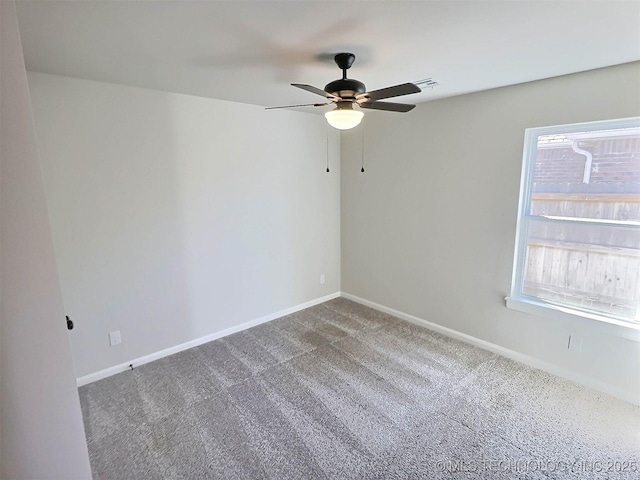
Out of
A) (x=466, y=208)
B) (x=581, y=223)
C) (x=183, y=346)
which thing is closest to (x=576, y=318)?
(x=581, y=223)

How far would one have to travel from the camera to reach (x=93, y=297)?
2752 mm

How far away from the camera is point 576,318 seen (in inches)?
105

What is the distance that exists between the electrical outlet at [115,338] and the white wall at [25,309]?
6.99ft

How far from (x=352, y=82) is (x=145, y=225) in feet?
7.18

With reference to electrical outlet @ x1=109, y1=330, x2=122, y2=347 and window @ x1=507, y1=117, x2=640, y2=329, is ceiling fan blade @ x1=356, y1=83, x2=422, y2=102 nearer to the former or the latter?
window @ x1=507, y1=117, x2=640, y2=329

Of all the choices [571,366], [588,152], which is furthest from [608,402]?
[588,152]

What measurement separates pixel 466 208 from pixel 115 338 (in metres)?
3.50

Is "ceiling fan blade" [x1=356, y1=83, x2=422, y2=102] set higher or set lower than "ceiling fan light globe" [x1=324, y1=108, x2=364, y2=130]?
higher

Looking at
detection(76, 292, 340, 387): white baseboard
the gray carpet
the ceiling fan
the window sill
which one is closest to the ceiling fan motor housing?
the ceiling fan

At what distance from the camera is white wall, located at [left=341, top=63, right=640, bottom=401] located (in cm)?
253

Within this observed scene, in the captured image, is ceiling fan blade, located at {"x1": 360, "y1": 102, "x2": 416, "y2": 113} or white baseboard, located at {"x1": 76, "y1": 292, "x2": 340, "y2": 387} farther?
white baseboard, located at {"x1": 76, "y1": 292, "x2": 340, "y2": 387}

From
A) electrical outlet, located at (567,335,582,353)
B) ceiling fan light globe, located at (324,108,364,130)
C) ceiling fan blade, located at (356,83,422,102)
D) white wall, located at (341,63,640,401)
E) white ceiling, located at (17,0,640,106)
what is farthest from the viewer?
electrical outlet, located at (567,335,582,353)

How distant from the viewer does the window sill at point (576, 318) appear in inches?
96.2

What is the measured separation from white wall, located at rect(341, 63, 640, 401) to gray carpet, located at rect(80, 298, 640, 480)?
1.02 feet
